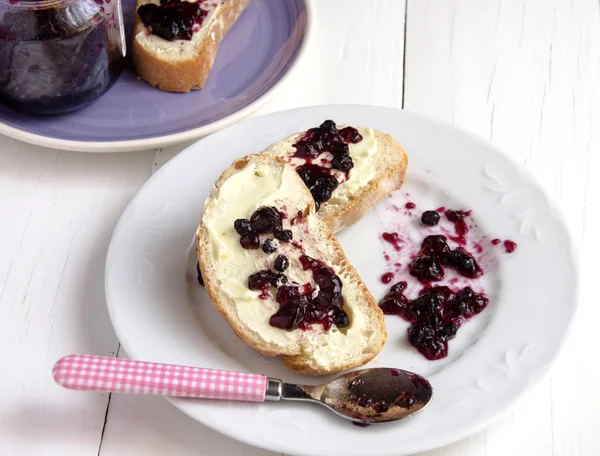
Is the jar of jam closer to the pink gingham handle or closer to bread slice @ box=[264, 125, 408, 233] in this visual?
bread slice @ box=[264, 125, 408, 233]

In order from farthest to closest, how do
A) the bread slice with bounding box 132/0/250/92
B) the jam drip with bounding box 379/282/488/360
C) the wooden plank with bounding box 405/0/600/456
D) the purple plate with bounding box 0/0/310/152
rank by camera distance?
the bread slice with bounding box 132/0/250/92 < the purple plate with bounding box 0/0/310/152 < the wooden plank with bounding box 405/0/600/456 < the jam drip with bounding box 379/282/488/360

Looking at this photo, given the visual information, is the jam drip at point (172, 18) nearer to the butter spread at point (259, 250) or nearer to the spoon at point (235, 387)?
the butter spread at point (259, 250)

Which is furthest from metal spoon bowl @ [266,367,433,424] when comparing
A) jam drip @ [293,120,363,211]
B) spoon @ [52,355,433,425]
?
jam drip @ [293,120,363,211]

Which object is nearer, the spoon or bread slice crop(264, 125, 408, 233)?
the spoon

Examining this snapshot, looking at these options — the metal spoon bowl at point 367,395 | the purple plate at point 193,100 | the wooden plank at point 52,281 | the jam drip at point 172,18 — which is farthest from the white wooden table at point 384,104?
the jam drip at point 172,18

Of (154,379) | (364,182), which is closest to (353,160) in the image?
(364,182)

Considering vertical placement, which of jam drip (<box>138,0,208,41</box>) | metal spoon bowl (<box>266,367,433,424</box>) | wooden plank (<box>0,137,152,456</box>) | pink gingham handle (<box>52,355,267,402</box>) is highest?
jam drip (<box>138,0,208,41</box>)

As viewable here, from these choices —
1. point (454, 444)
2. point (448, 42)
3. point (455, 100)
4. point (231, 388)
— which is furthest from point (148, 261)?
point (448, 42)
